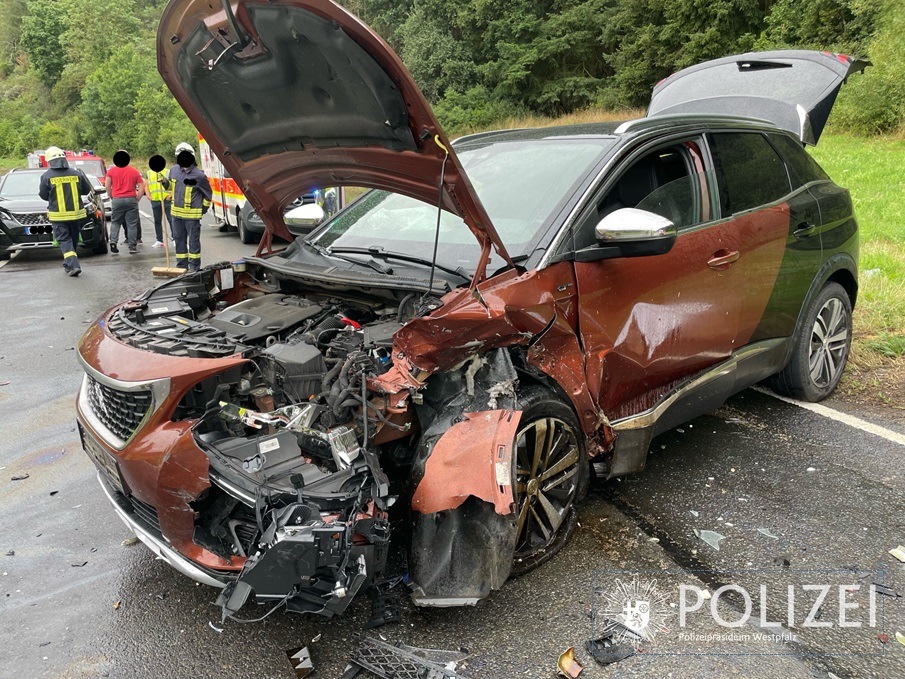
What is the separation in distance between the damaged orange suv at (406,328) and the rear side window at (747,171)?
2 cm

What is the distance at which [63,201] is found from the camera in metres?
10.9

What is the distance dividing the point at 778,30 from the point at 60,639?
29983 mm

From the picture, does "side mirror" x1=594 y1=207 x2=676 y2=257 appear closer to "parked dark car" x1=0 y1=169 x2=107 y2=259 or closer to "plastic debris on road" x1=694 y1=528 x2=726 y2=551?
"plastic debris on road" x1=694 y1=528 x2=726 y2=551

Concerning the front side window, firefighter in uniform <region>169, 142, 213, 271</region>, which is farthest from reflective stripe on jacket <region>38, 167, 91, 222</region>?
the front side window

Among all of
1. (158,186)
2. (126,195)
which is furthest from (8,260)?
(158,186)

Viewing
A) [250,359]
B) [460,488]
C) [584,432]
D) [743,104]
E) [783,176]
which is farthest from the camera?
[743,104]

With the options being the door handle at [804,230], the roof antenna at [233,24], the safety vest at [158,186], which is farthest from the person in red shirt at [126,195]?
the door handle at [804,230]

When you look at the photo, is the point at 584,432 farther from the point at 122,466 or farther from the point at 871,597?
the point at 122,466

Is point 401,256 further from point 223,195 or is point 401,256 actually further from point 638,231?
point 223,195

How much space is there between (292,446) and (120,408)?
74cm

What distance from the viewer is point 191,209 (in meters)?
10.2

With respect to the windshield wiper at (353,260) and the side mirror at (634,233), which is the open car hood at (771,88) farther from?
the windshield wiper at (353,260)

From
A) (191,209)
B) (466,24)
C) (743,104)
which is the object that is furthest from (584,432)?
(466,24)

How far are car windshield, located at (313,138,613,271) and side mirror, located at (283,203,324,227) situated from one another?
0.49 feet
